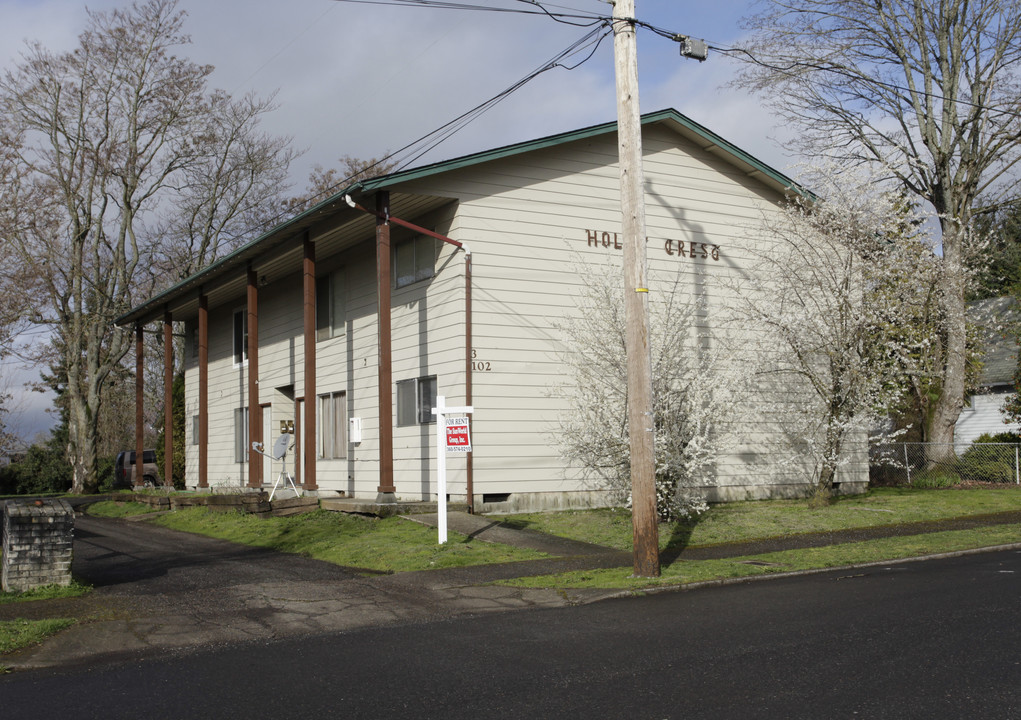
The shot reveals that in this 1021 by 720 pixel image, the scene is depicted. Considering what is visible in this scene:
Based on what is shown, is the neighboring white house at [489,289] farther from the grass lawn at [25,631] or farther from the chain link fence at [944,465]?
the grass lawn at [25,631]

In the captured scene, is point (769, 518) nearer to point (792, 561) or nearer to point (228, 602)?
point (792, 561)

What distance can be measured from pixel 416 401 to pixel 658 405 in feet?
18.4

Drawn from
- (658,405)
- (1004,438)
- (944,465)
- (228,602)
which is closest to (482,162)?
(658,405)

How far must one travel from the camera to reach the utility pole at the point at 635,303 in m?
11.0

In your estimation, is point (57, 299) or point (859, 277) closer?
point (859, 277)

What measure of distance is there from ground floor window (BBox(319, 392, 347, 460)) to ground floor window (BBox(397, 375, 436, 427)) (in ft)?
9.40

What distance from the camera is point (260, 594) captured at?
1040cm

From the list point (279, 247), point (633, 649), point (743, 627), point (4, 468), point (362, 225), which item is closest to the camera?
point (633, 649)

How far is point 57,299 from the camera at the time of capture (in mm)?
37469

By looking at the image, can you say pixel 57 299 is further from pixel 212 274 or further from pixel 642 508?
pixel 642 508

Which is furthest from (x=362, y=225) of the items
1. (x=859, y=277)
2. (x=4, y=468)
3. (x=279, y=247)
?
(x=4, y=468)

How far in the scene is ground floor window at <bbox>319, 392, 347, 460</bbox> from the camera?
865 inches

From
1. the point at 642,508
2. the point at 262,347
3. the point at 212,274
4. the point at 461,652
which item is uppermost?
the point at 212,274

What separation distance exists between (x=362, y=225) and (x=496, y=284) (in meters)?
3.36
